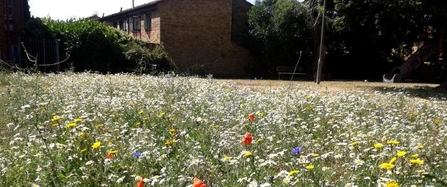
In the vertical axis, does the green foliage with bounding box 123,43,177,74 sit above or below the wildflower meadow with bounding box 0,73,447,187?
above

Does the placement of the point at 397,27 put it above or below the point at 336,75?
above

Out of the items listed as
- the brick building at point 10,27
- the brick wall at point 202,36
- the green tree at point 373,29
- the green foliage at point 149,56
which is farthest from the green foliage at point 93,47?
the green tree at point 373,29

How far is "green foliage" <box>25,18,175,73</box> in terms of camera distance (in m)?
20.9

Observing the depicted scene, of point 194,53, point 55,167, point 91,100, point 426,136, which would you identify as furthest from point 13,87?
point 194,53

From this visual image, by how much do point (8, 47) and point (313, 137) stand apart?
17.8m

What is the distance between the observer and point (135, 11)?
101ft

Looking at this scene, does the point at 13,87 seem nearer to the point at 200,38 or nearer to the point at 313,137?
the point at 313,137

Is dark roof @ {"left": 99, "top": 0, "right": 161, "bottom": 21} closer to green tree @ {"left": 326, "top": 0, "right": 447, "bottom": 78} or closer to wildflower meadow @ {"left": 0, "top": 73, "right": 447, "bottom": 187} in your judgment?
→ green tree @ {"left": 326, "top": 0, "right": 447, "bottom": 78}

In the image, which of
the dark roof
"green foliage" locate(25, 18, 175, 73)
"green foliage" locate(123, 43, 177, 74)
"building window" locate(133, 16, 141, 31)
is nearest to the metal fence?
"green foliage" locate(25, 18, 175, 73)

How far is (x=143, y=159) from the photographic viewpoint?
298 cm

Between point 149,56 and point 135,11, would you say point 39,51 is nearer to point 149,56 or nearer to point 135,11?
point 149,56

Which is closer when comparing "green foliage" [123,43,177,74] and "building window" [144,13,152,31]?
"green foliage" [123,43,177,74]

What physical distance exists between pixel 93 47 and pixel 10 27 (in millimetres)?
3918

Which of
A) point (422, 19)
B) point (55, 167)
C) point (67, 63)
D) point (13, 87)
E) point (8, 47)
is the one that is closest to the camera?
point (55, 167)
